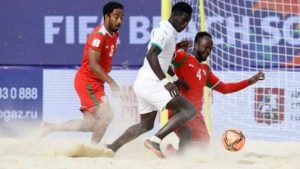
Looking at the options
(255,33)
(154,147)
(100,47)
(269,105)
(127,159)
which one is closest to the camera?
(154,147)

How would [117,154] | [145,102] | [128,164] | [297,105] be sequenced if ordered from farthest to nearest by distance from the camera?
[297,105] → [117,154] → [145,102] → [128,164]

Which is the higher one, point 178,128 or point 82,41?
point 82,41

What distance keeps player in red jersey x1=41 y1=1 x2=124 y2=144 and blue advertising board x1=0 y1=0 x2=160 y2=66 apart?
3662 millimetres

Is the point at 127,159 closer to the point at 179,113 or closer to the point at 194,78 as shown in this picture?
the point at 179,113

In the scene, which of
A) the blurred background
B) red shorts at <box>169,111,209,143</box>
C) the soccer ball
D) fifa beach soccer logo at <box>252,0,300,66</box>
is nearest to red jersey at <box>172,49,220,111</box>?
red shorts at <box>169,111,209,143</box>

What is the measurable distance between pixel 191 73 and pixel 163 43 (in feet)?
3.10

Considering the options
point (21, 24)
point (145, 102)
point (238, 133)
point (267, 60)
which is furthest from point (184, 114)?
point (21, 24)

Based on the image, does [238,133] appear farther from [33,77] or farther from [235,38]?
[33,77]

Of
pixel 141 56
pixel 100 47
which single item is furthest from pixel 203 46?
pixel 141 56

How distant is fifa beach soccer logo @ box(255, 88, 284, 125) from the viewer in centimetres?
1211

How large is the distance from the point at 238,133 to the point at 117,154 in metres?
1.36

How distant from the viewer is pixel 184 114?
803 cm

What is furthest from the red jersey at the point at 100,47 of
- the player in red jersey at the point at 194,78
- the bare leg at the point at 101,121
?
the player in red jersey at the point at 194,78

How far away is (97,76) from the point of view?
887 cm
